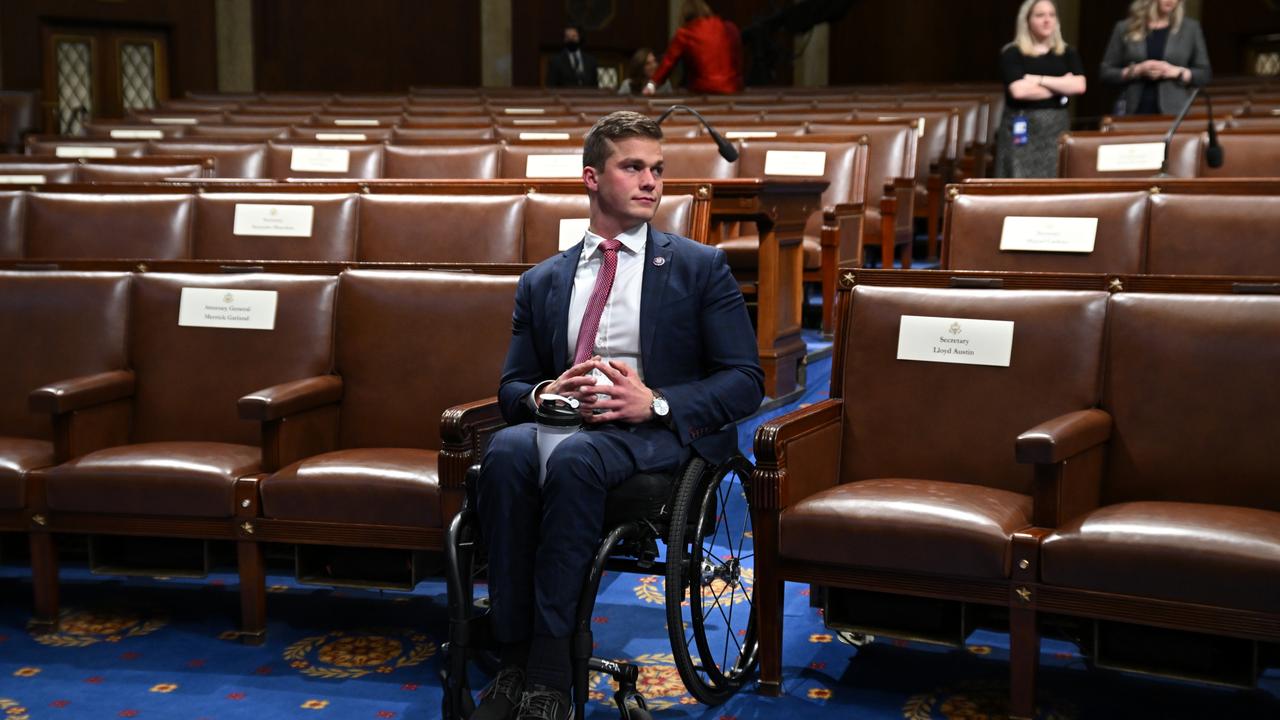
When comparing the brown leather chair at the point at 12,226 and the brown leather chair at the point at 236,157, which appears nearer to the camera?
the brown leather chair at the point at 12,226

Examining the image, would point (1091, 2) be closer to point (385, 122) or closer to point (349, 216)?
point (385, 122)

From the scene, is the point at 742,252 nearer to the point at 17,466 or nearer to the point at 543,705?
the point at 17,466

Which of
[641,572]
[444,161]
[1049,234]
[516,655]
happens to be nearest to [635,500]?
[641,572]

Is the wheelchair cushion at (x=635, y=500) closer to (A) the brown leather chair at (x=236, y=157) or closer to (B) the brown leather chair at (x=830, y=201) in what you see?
(B) the brown leather chair at (x=830, y=201)

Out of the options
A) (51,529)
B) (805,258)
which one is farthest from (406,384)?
(805,258)

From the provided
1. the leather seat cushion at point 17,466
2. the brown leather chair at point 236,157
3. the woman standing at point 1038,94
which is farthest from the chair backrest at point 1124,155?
the leather seat cushion at point 17,466

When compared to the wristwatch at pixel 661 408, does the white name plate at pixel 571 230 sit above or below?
above

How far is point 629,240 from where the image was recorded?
8.46ft

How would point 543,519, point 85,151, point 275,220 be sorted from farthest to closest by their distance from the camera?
point 85,151 → point 275,220 → point 543,519

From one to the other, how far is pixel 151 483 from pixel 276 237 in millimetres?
1282

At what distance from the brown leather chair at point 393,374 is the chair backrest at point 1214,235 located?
5.26ft

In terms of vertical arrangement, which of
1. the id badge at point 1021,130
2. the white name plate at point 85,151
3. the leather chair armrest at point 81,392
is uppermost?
the id badge at point 1021,130

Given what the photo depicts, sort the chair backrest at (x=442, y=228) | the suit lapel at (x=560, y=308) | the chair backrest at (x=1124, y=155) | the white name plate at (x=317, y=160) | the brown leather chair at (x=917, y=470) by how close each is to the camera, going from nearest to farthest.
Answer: the brown leather chair at (x=917, y=470)
the suit lapel at (x=560, y=308)
the chair backrest at (x=442, y=228)
the chair backrest at (x=1124, y=155)
the white name plate at (x=317, y=160)

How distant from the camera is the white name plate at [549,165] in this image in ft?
16.2
